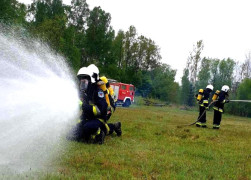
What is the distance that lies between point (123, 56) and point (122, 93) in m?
28.5

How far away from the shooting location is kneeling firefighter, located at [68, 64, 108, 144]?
8.05 m

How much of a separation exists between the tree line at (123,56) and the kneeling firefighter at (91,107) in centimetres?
2323

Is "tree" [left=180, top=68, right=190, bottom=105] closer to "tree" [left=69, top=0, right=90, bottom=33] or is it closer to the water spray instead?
"tree" [left=69, top=0, right=90, bottom=33]

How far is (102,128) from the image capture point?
353 inches

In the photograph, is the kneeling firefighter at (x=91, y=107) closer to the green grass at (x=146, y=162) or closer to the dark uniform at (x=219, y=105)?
the green grass at (x=146, y=162)

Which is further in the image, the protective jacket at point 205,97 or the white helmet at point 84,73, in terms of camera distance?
the protective jacket at point 205,97

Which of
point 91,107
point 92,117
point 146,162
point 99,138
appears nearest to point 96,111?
point 91,107

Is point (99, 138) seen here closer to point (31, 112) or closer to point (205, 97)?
point (31, 112)

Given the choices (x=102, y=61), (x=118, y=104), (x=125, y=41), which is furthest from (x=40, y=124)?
(x=125, y=41)

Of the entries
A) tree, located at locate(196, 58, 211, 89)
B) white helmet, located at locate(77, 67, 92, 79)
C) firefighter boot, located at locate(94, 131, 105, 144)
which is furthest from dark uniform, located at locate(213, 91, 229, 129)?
tree, located at locate(196, 58, 211, 89)

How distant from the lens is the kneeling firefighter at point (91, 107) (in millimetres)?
8047

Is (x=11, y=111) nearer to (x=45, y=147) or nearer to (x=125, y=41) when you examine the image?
(x=45, y=147)

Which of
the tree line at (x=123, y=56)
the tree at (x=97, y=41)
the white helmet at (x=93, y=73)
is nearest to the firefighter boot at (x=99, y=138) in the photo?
the white helmet at (x=93, y=73)

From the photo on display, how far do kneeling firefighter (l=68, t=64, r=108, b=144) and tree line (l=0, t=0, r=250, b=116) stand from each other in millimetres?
23227
